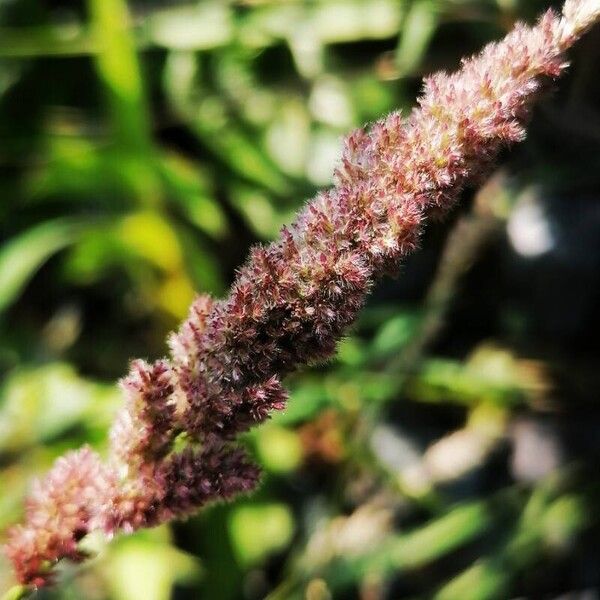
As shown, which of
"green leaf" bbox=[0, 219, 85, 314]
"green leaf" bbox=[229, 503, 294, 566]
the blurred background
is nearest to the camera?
the blurred background

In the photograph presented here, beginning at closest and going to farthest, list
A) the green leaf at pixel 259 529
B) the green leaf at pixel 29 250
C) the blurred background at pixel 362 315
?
the blurred background at pixel 362 315, the green leaf at pixel 259 529, the green leaf at pixel 29 250

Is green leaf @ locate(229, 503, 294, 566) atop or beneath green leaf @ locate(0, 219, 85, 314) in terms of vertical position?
beneath

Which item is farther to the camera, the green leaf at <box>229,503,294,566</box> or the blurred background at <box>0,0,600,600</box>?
the green leaf at <box>229,503,294,566</box>

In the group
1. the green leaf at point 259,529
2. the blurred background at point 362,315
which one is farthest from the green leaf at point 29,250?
the green leaf at point 259,529

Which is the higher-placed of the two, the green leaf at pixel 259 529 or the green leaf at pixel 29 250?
the green leaf at pixel 29 250

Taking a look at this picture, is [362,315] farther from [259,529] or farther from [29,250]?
[29,250]

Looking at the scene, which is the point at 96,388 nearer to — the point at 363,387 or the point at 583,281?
the point at 363,387

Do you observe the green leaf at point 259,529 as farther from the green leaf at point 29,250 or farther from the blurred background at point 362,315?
the green leaf at point 29,250

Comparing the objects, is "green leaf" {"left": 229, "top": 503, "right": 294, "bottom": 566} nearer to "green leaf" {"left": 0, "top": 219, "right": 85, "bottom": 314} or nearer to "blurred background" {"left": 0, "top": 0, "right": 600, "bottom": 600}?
"blurred background" {"left": 0, "top": 0, "right": 600, "bottom": 600}

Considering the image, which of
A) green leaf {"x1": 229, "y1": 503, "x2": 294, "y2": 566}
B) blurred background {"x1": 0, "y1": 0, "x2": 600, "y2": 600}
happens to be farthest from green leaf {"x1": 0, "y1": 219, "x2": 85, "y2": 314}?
green leaf {"x1": 229, "y1": 503, "x2": 294, "y2": 566}
